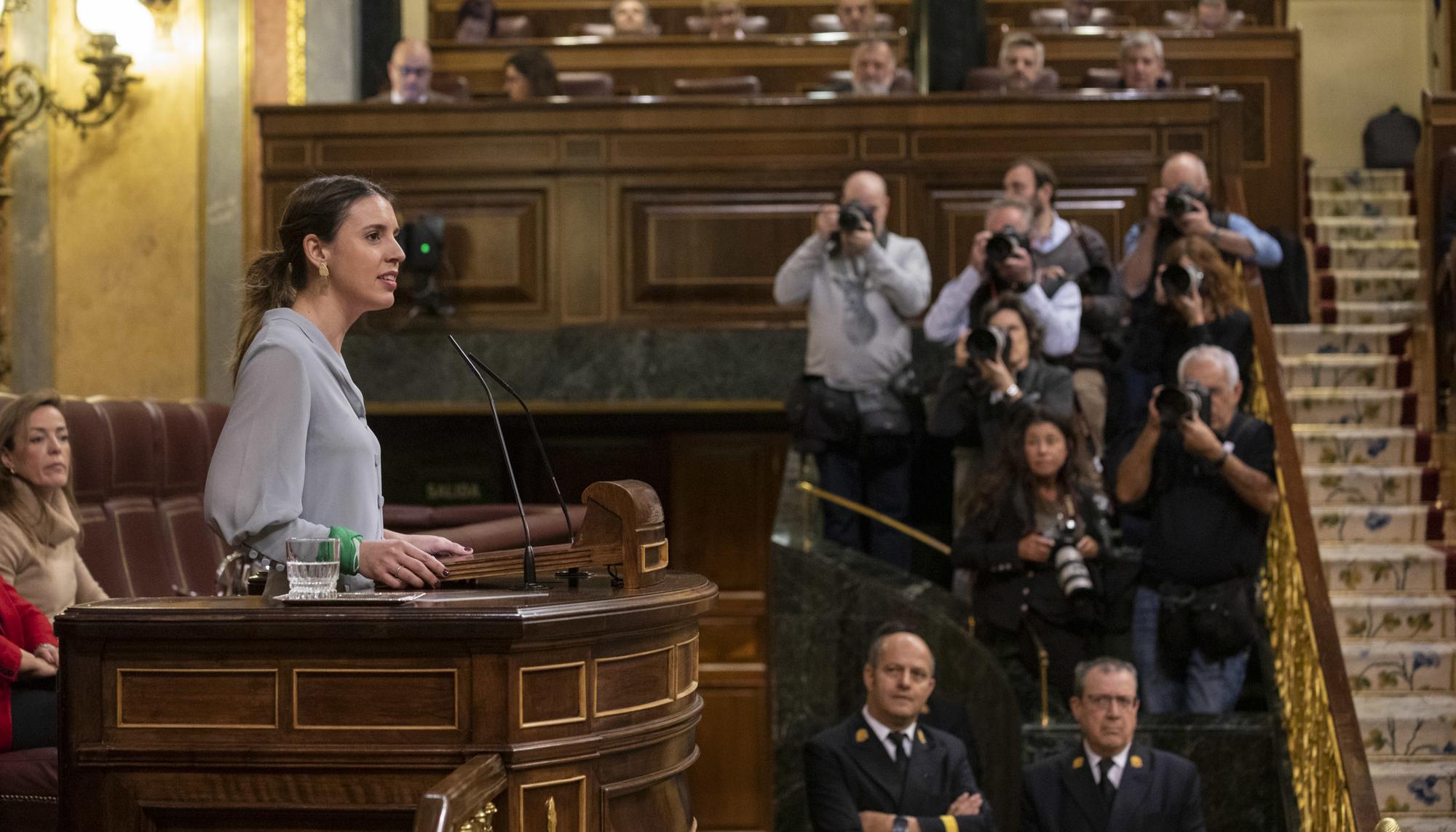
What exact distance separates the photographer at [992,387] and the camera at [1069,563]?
1.00 feet

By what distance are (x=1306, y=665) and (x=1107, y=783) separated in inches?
27.6

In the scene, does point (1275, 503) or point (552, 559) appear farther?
point (1275, 503)

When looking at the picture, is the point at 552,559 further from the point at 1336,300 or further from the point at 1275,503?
the point at 1336,300

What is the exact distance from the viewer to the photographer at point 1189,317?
5.19 metres

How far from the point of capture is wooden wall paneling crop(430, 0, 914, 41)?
34.0 ft

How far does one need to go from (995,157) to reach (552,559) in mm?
4732

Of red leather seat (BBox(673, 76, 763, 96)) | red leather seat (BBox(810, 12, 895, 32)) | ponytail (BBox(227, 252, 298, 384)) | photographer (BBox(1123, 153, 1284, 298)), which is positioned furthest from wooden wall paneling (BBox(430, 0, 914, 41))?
ponytail (BBox(227, 252, 298, 384))

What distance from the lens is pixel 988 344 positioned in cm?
487

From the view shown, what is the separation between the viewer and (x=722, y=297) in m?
6.68

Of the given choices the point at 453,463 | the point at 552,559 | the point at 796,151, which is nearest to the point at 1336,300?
the point at 796,151

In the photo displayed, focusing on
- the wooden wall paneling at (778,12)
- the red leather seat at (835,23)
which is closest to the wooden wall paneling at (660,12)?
the wooden wall paneling at (778,12)

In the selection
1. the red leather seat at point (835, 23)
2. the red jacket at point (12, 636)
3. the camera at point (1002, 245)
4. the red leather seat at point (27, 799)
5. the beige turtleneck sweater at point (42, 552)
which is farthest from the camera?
the red leather seat at point (835, 23)

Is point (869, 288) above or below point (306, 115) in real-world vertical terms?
below

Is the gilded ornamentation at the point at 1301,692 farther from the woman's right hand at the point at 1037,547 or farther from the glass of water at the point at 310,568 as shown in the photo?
the glass of water at the point at 310,568
